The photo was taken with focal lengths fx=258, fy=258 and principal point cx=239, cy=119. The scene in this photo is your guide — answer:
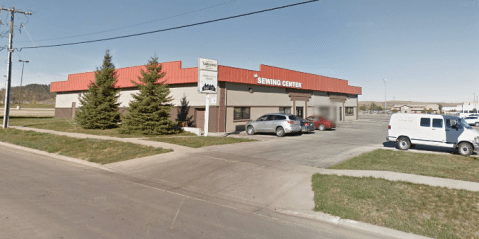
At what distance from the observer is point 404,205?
6031 mm

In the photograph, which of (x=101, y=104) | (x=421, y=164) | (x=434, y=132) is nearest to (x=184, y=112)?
(x=101, y=104)

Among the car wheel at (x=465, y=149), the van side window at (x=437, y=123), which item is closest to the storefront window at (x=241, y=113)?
the van side window at (x=437, y=123)

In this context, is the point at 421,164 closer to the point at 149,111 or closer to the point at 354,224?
the point at 354,224

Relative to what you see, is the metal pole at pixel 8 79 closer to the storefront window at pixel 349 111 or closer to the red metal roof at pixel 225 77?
the red metal roof at pixel 225 77

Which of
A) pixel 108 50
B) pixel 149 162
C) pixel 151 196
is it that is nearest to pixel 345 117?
pixel 108 50

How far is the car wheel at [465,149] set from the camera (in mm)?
12275

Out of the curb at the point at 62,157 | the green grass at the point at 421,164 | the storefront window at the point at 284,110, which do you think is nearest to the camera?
the green grass at the point at 421,164

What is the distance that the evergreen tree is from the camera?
80.3ft

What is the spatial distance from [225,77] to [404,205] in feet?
61.1

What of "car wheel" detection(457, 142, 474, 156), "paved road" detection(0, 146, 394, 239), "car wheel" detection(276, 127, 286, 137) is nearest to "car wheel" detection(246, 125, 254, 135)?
"car wheel" detection(276, 127, 286, 137)

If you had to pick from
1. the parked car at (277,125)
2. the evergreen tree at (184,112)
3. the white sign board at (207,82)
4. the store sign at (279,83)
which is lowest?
the parked car at (277,125)

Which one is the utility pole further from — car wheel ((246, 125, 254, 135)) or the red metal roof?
car wheel ((246, 125, 254, 135))

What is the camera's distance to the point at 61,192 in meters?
6.84

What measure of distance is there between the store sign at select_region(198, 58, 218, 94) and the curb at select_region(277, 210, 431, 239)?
47.3 feet
